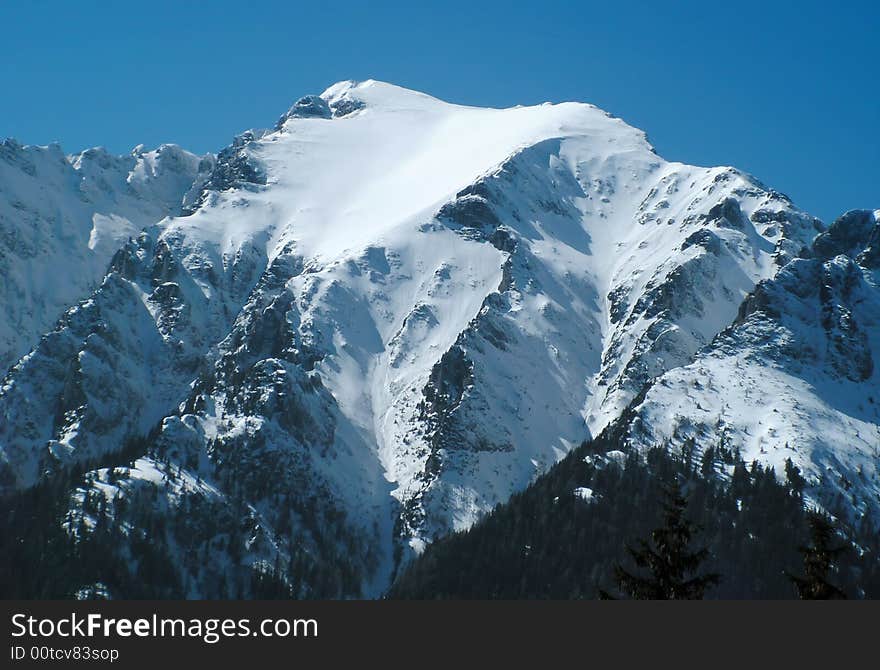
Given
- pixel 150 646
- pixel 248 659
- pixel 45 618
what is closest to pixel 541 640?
pixel 248 659

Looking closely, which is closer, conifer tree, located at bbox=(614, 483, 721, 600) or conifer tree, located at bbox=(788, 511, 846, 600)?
conifer tree, located at bbox=(614, 483, 721, 600)

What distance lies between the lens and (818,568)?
6581 cm

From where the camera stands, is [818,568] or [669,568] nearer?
[669,568]

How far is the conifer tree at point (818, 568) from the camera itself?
6412cm

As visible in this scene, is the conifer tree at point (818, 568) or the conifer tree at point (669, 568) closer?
the conifer tree at point (669, 568)

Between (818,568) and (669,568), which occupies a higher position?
(818,568)

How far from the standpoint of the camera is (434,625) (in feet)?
175

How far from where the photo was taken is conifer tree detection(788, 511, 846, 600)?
2525 inches

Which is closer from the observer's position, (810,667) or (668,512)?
(810,667)

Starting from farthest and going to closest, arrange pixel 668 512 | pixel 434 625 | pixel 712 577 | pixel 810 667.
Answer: pixel 668 512, pixel 712 577, pixel 434 625, pixel 810 667

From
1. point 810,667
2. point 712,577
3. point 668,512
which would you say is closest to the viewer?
point 810,667

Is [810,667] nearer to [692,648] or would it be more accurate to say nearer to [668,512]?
[692,648]

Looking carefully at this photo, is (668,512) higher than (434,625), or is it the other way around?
(668,512)

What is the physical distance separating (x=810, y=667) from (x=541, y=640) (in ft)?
35.9
